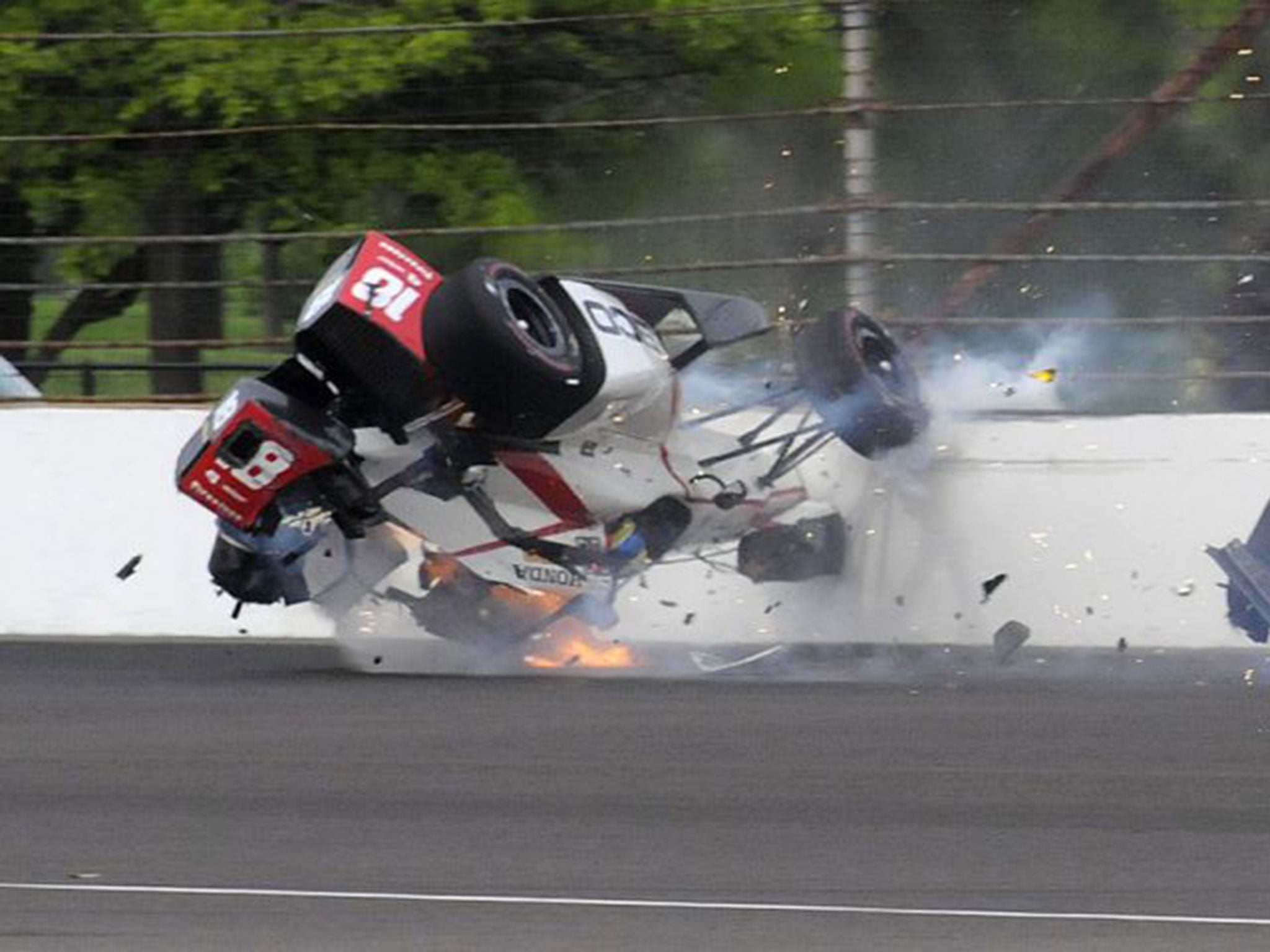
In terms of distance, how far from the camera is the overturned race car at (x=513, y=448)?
8.64 meters

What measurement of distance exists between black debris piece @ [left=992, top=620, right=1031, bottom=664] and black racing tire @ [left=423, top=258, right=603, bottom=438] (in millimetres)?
1808

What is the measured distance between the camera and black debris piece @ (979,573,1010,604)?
9742mm

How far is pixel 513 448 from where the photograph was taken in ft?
29.3

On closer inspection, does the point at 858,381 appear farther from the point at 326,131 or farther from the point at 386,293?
the point at 326,131

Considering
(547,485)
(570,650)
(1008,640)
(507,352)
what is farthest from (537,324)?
(1008,640)

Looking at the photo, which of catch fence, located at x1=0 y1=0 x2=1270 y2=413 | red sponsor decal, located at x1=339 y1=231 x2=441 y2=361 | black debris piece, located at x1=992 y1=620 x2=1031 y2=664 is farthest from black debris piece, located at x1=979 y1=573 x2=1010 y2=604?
red sponsor decal, located at x1=339 y1=231 x2=441 y2=361

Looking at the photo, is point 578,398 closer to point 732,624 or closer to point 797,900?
point 732,624

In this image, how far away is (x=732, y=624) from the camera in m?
9.81

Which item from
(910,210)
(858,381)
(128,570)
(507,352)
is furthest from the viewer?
(910,210)

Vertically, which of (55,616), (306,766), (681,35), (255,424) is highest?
(681,35)

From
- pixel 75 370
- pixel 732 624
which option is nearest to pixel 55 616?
pixel 75 370

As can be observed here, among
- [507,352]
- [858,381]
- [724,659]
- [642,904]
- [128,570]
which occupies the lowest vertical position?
[724,659]

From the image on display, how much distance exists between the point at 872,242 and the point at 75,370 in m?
3.42

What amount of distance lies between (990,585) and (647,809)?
10.8 ft
